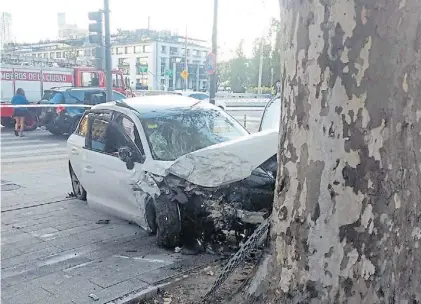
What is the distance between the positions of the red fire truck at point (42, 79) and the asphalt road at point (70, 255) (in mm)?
13661

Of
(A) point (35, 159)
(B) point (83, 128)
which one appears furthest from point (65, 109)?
(B) point (83, 128)

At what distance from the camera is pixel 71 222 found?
6.76m

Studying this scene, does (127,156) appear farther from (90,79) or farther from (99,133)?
(90,79)

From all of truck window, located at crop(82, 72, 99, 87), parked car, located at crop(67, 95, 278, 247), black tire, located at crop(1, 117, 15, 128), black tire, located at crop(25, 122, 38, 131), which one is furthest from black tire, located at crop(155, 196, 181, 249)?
truck window, located at crop(82, 72, 99, 87)

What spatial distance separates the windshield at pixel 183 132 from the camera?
600 centimetres

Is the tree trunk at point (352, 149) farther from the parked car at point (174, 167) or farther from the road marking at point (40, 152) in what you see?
the road marking at point (40, 152)

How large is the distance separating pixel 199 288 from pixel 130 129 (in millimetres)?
2694

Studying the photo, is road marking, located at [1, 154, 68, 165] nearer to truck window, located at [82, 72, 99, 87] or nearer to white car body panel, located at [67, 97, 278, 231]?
white car body panel, located at [67, 97, 278, 231]

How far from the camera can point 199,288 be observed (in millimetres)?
4379

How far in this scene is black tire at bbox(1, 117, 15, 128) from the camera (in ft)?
62.7

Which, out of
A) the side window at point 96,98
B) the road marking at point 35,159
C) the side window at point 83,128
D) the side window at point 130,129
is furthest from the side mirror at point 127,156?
the side window at point 96,98

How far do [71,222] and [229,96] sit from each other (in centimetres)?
4407

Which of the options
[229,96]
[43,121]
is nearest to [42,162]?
[43,121]

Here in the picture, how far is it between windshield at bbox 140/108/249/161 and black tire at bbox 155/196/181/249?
2.36ft
